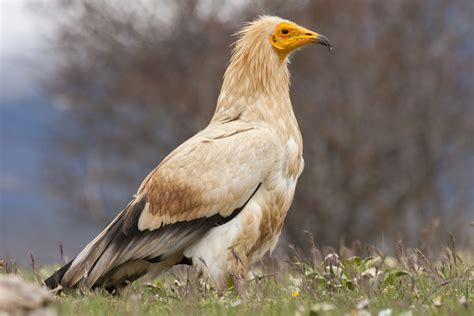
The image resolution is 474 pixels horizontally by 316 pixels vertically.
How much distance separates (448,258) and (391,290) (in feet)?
1.94

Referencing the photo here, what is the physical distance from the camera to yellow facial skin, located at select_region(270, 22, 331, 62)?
7.66m

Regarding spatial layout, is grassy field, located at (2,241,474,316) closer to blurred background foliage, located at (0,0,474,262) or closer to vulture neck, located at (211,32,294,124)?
vulture neck, located at (211,32,294,124)

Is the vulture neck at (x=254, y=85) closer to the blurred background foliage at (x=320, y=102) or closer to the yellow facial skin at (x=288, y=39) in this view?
the yellow facial skin at (x=288, y=39)

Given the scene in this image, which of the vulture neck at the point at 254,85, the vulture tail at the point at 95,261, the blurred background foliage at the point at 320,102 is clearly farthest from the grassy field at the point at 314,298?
the blurred background foliage at the point at 320,102

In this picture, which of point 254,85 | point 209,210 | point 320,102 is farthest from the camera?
point 320,102

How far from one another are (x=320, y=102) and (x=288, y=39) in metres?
11.9

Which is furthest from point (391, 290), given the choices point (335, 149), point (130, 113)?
point (130, 113)

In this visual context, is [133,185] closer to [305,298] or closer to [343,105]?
[343,105]

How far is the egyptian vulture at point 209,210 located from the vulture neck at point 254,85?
5 cm

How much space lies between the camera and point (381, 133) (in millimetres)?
19453

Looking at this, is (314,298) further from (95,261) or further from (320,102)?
(320,102)

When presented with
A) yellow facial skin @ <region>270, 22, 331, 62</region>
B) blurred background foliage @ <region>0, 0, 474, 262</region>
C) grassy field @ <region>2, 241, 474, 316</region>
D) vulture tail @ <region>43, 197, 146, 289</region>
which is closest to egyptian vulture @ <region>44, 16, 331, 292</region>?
vulture tail @ <region>43, 197, 146, 289</region>

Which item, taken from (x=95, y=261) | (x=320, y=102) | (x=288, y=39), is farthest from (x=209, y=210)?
(x=320, y=102)

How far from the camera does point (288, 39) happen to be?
7691mm
